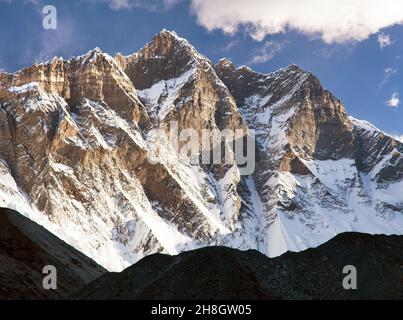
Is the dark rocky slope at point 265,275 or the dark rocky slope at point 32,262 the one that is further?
the dark rocky slope at point 32,262

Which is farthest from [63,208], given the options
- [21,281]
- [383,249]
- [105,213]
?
[383,249]

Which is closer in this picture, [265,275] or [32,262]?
[265,275]

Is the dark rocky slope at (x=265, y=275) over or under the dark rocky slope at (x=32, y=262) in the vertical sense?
under

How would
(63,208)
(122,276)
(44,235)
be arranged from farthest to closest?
(63,208)
(44,235)
(122,276)

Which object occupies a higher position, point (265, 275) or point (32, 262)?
point (32, 262)

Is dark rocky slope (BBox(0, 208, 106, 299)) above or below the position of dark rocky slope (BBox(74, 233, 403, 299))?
above

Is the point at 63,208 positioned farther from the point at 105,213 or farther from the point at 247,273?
the point at 247,273

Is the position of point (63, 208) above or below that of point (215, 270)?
above

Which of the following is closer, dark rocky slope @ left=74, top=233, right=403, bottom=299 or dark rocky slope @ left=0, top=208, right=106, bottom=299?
dark rocky slope @ left=74, top=233, right=403, bottom=299
